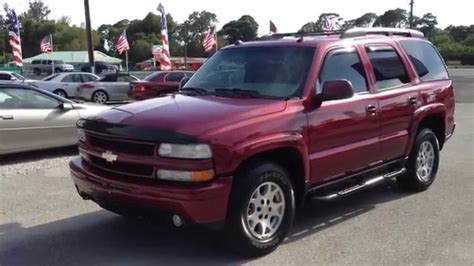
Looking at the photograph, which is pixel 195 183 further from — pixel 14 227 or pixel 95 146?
pixel 14 227

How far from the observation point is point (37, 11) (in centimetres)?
14800

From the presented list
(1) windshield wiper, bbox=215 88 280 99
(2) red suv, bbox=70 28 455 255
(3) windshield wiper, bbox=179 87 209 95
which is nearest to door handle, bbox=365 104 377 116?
(2) red suv, bbox=70 28 455 255

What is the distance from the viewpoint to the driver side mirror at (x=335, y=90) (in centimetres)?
525

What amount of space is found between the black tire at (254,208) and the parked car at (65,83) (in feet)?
70.1

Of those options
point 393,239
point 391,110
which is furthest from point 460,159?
point 393,239

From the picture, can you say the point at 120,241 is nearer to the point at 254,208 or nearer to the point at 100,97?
the point at 254,208

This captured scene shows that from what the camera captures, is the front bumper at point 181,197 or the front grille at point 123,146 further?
the front grille at point 123,146

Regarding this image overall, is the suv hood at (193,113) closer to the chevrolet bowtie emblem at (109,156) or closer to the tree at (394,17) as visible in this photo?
the chevrolet bowtie emblem at (109,156)

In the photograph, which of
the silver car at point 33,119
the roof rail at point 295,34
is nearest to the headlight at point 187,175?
the roof rail at point 295,34

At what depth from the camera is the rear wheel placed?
24.5 meters

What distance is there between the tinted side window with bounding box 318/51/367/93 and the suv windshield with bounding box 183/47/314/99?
0.70 feet

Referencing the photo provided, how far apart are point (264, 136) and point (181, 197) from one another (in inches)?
35.1

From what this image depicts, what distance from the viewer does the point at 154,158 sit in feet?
14.8

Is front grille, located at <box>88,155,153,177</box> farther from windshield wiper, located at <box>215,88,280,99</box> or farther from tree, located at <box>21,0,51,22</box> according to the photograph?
tree, located at <box>21,0,51,22</box>
